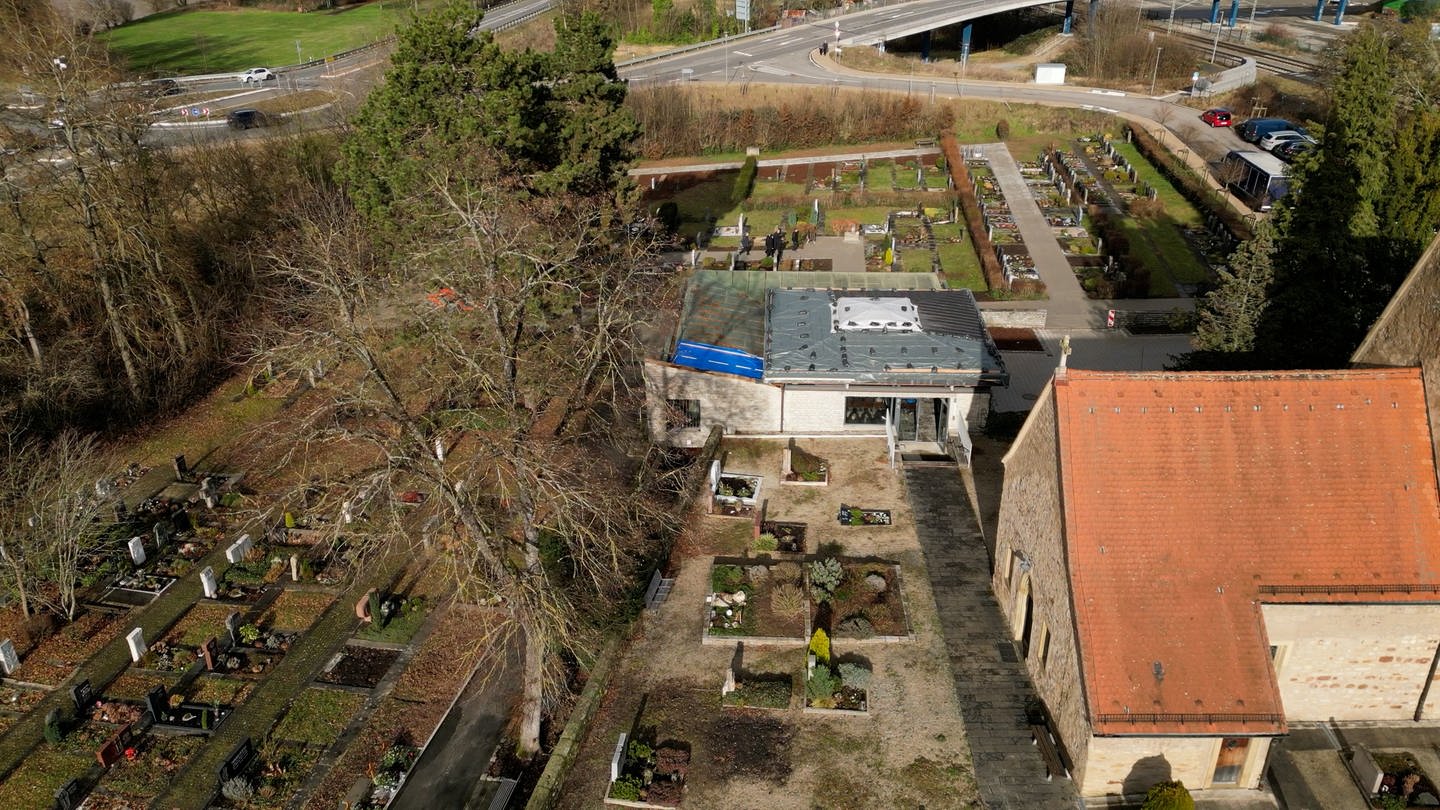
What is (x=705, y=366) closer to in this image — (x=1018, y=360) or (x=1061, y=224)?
(x=1018, y=360)

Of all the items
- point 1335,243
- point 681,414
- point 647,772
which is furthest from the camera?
point 681,414

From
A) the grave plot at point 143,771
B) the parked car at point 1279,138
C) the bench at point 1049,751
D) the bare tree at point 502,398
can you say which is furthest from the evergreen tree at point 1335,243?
the grave plot at point 143,771

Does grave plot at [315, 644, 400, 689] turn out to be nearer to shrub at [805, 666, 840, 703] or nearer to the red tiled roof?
shrub at [805, 666, 840, 703]

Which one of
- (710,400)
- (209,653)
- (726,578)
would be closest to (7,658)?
(209,653)

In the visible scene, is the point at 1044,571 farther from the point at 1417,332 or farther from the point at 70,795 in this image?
the point at 70,795

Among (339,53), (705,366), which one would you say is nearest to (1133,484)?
(705,366)

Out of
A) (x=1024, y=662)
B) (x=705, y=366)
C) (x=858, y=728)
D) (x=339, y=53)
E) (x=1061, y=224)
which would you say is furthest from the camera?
(x=339, y=53)
